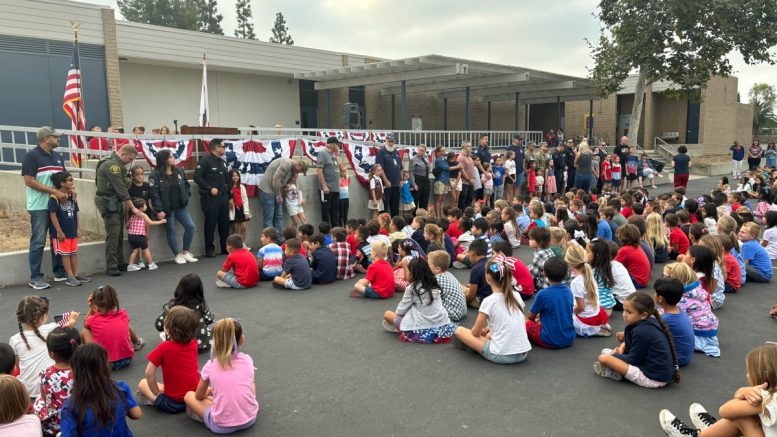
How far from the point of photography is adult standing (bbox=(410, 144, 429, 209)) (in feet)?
45.2

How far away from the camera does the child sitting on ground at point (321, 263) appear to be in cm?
822

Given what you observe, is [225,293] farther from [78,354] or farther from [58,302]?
[78,354]

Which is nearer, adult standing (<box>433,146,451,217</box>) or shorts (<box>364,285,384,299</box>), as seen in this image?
shorts (<box>364,285,384,299</box>)

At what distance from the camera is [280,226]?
11359 millimetres

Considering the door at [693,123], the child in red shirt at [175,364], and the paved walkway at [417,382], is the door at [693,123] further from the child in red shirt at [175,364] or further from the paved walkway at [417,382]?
the child in red shirt at [175,364]

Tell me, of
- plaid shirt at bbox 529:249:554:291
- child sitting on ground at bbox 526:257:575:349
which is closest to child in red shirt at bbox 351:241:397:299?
plaid shirt at bbox 529:249:554:291

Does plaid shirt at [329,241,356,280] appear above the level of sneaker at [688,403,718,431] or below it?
above

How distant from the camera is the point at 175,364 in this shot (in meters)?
4.20

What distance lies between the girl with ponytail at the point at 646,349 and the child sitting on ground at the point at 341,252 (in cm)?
458

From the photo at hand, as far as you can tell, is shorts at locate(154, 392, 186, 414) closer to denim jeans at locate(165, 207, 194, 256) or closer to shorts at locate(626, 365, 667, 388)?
shorts at locate(626, 365, 667, 388)

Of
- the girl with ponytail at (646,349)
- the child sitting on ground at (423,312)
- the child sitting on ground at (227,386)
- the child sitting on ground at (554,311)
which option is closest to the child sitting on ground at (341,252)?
the child sitting on ground at (423,312)

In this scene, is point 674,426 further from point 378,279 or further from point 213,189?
point 213,189

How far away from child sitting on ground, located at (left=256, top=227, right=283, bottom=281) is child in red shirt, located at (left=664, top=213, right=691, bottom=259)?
6.62 metres

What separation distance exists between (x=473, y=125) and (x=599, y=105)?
10469mm
